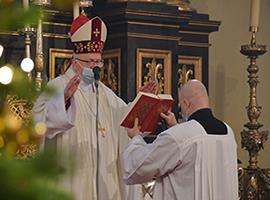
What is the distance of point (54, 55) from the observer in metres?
6.07

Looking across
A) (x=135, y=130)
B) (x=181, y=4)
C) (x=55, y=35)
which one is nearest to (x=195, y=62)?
(x=181, y=4)

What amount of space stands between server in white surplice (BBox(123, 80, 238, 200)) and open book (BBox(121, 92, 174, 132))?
0.09 metres

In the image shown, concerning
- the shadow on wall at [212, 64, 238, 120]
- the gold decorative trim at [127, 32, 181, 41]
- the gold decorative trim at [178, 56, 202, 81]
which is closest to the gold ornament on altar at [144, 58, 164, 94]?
the gold decorative trim at [127, 32, 181, 41]

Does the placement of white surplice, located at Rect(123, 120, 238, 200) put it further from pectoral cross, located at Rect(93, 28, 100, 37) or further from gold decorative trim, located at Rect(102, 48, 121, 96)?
gold decorative trim, located at Rect(102, 48, 121, 96)

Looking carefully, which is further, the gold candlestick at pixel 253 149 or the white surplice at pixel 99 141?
the gold candlestick at pixel 253 149

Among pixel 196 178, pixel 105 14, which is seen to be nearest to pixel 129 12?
pixel 105 14

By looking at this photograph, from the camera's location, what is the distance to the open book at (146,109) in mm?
4367

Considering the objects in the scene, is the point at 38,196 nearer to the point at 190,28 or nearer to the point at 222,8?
the point at 190,28

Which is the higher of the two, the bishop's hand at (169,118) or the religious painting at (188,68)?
the bishop's hand at (169,118)

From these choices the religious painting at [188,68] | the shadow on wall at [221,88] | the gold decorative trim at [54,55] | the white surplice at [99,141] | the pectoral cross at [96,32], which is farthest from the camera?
the shadow on wall at [221,88]

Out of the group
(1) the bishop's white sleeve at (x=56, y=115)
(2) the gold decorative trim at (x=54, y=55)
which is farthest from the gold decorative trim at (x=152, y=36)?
(1) the bishop's white sleeve at (x=56, y=115)

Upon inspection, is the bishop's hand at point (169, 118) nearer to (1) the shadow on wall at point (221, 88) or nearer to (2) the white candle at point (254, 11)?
(2) the white candle at point (254, 11)

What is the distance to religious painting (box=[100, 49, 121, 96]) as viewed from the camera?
6.15 meters

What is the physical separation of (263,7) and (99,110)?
412 cm
